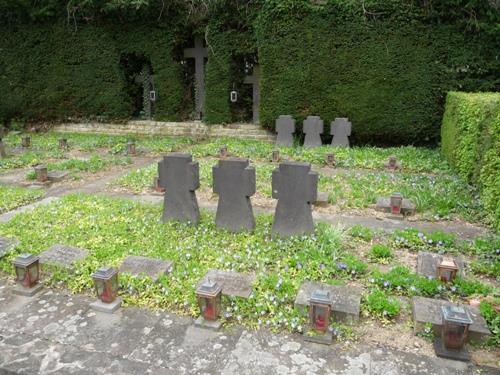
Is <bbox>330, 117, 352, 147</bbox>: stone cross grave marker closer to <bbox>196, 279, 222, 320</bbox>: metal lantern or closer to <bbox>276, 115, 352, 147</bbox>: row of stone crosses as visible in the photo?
<bbox>276, 115, 352, 147</bbox>: row of stone crosses

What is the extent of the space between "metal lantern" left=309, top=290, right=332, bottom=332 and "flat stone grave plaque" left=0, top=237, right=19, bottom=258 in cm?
335

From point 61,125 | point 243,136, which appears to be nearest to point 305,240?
point 243,136

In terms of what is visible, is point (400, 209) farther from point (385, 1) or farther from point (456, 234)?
point (385, 1)

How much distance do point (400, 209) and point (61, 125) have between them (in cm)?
1194

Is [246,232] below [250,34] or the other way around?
below

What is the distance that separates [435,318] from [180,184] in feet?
10.7

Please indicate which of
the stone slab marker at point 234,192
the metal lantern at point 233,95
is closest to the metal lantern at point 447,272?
the stone slab marker at point 234,192

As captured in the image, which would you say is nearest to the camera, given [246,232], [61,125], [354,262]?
[354,262]

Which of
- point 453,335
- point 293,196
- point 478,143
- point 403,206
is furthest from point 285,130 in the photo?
point 453,335

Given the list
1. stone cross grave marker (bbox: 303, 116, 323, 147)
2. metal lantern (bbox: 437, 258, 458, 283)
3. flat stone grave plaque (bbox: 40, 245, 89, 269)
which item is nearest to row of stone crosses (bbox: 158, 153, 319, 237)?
flat stone grave plaque (bbox: 40, 245, 89, 269)

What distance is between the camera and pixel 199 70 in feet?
43.5

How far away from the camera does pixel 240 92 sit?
517 inches

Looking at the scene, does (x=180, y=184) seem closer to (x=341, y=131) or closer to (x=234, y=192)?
(x=234, y=192)

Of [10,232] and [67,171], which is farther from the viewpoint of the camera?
[67,171]
